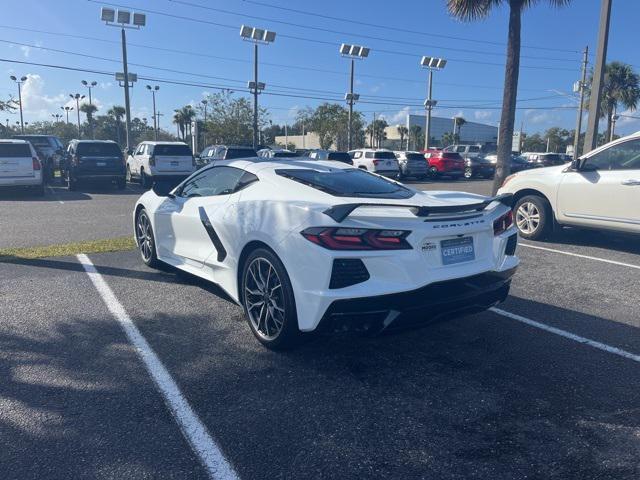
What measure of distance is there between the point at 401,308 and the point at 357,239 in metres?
0.53

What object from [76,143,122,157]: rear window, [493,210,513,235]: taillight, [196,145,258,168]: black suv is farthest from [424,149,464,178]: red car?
[493,210,513,235]: taillight

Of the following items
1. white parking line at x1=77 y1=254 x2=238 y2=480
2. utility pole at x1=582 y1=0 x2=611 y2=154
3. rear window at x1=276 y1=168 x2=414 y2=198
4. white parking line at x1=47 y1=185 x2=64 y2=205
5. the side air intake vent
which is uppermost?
utility pole at x1=582 y1=0 x2=611 y2=154

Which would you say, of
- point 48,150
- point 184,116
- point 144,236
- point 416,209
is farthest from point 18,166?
point 184,116

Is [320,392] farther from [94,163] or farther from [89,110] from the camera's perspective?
[89,110]

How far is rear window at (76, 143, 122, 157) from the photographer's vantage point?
17.8 metres

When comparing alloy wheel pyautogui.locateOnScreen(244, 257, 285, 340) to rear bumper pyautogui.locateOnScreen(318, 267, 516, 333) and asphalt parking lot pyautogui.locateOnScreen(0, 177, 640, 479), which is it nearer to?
asphalt parking lot pyautogui.locateOnScreen(0, 177, 640, 479)

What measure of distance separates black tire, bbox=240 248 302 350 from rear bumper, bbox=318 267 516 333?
1.04 ft

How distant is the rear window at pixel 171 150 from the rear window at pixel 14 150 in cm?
446

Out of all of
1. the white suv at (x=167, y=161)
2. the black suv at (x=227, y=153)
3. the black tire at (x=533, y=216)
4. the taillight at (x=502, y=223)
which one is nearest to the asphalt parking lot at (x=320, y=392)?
the taillight at (x=502, y=223)

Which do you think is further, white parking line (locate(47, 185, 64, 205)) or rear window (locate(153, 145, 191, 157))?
rear window (locate(153, 145, 191, 157))

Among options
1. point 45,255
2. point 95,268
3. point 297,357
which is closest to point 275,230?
point 297,357

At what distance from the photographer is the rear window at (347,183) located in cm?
433

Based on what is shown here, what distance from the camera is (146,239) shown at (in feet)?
21.3

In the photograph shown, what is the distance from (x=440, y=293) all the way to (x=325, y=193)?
1.17m
